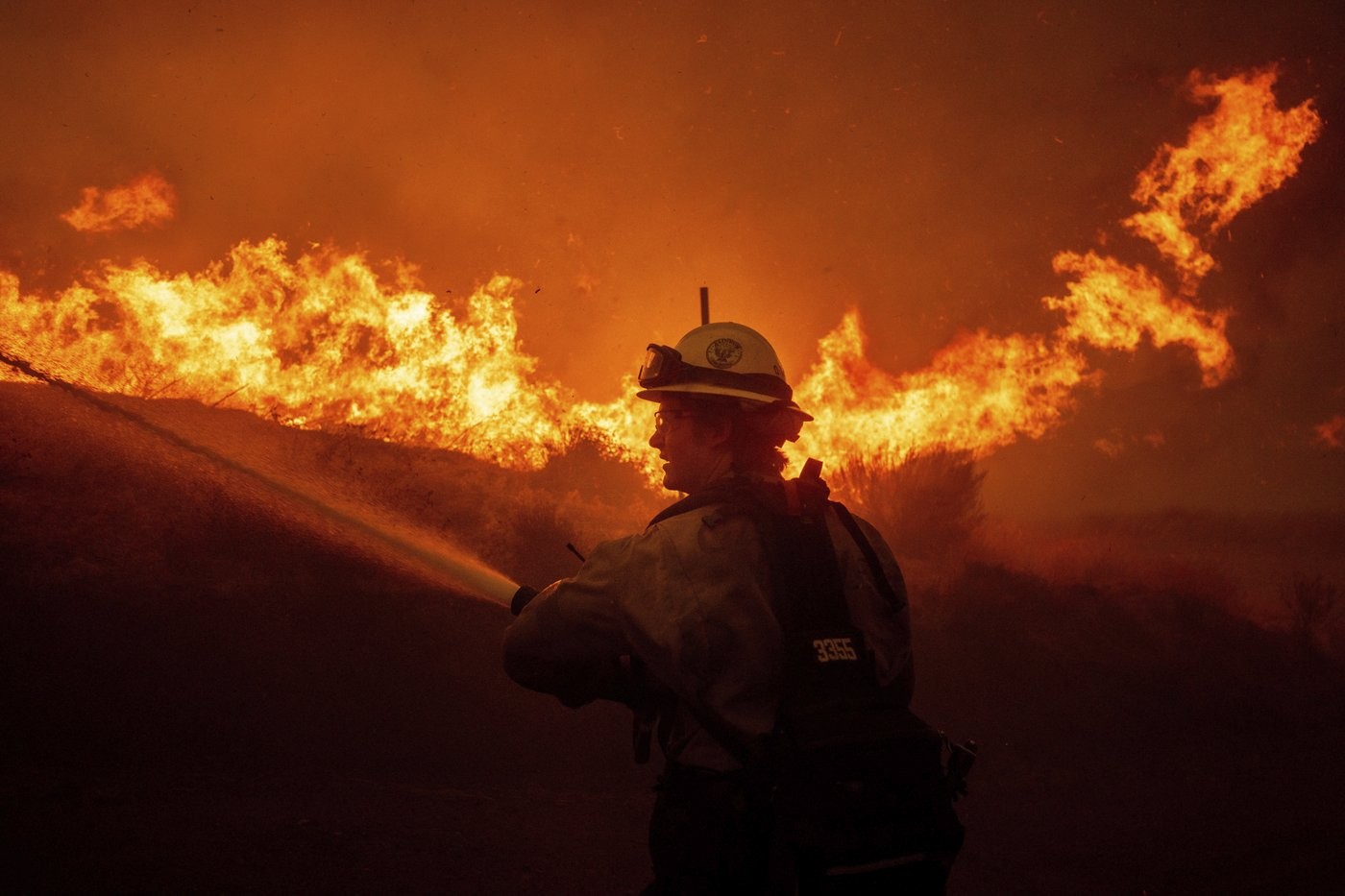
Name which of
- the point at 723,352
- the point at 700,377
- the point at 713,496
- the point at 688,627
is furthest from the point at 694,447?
the point at 688,627

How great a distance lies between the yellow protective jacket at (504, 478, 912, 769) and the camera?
2.25m

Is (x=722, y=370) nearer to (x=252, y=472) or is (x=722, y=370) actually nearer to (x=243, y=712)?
(x=243, y=712)

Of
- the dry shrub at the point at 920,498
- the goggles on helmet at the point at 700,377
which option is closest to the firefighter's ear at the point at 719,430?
the goggles on helmet at the point at 700,377

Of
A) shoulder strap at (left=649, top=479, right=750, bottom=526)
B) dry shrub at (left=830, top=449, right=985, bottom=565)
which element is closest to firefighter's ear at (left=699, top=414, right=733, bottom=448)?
shoulder strap at (left=649, top=479, right=750, bottom=526)

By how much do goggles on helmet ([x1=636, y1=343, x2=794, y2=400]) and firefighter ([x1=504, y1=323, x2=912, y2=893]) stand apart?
48cm

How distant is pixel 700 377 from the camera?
3176 mm

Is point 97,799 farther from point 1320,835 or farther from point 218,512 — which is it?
point 1320,835

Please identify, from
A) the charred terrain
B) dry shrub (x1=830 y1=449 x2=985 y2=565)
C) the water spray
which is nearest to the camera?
the charred terrain

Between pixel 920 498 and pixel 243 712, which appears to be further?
pixel 920 498

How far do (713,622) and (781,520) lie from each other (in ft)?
1.30

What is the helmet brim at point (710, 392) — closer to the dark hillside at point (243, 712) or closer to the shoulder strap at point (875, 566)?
the shoulder strap at point (875, 566)

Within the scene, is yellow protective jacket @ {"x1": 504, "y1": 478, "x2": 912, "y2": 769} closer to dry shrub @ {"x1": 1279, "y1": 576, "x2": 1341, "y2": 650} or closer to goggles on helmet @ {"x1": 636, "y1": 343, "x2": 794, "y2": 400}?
goggles on helmet @ {"x1": 636, "y1": 343, "x2": 794, "y2": 400}

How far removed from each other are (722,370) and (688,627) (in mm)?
1228

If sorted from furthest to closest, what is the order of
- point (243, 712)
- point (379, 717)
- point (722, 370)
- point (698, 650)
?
point (379, 717), point (243, 712), point (722, 370), point (698, 650)
